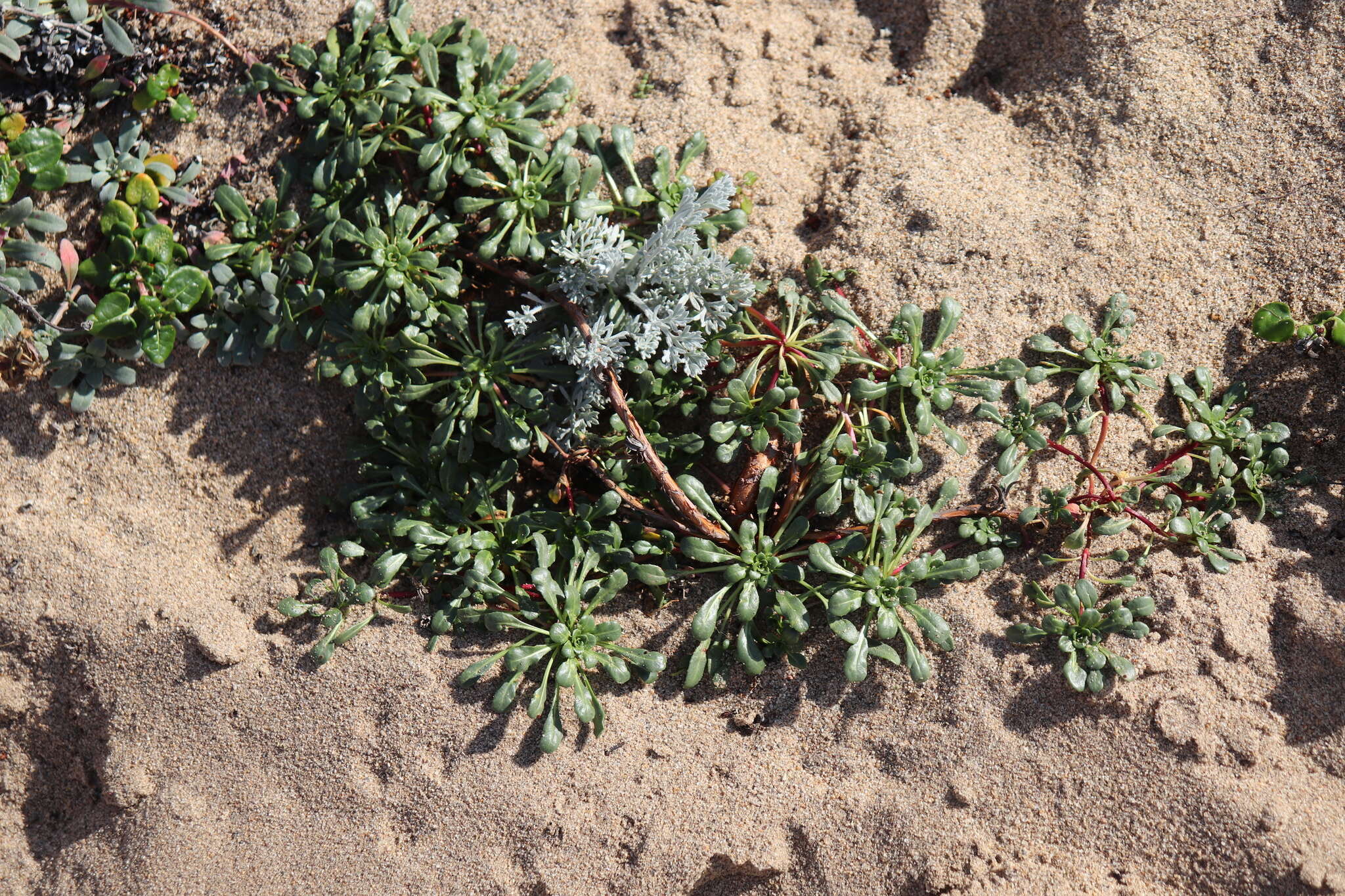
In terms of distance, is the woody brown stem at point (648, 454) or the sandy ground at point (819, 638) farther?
the woody brown stem at point (648, 454)

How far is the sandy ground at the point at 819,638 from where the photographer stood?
271cm

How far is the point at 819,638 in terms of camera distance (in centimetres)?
293

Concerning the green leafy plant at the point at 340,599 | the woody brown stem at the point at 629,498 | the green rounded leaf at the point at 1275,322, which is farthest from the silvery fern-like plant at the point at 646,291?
the green rounded leaf at the point at 1275,322

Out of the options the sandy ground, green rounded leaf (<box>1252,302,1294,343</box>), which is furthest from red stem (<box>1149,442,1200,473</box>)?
green rounded leaf (<box>1252,302,1294,343</box>)

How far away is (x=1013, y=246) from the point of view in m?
3.07

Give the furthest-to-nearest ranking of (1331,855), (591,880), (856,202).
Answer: (856,202) → (591,880) → (1331,855)

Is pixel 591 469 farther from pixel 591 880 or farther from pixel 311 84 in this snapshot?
pixel 311 84

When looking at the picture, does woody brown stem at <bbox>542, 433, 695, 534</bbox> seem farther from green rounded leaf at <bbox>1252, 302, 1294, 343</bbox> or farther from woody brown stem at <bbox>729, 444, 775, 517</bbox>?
green rounded leaf at <bbox>1252, 302, 1294, 343</bbox>

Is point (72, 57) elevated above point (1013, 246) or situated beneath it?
situated beneath

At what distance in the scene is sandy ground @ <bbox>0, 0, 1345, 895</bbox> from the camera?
2.71 m

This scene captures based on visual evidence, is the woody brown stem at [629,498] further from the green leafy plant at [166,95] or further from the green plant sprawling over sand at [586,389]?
the green leafy plant at [166,95]

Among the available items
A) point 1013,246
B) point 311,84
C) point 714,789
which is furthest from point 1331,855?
point 311,84

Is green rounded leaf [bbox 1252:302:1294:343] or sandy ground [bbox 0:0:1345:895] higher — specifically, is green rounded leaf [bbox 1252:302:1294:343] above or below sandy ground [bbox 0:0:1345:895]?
above

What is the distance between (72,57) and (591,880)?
3.23 meters
